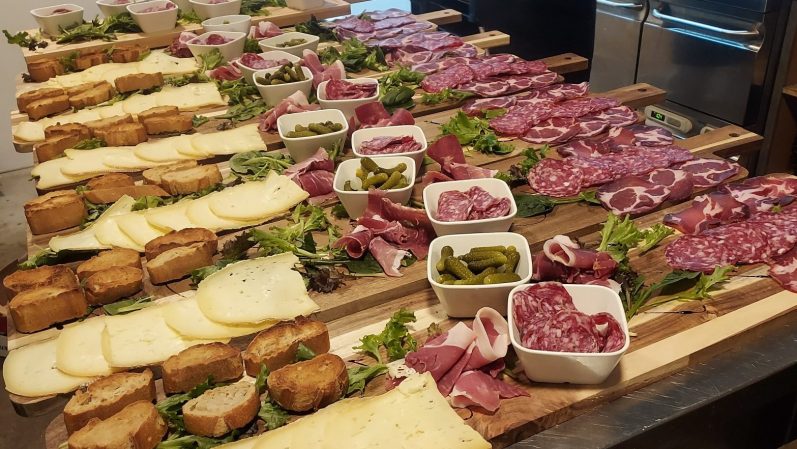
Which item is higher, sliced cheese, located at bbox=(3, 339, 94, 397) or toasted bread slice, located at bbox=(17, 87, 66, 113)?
toasted bread slice, located at bbox=(17, 87, 66, 113)

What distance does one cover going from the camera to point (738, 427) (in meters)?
1.93

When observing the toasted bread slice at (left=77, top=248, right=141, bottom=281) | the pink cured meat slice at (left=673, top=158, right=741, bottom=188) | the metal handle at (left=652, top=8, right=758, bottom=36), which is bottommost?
the pink cured meat slice at (left=673, top=158, right=741, bottom=188)

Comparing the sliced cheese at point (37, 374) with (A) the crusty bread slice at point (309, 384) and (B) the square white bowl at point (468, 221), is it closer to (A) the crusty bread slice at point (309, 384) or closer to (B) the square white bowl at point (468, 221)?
(A) the crusty bread slice at point (309, 384)

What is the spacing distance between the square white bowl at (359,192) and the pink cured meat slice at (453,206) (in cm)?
16

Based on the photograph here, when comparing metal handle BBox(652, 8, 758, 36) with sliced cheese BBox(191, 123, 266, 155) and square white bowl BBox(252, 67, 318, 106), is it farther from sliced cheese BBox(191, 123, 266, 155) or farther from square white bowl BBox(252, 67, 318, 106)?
sliced cheese BBox(191, 123, 266, 155)

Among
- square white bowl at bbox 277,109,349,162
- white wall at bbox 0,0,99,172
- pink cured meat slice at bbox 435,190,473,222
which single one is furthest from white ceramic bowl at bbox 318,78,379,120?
white wall at bbox 0,0,99,172

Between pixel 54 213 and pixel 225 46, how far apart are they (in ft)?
6.35

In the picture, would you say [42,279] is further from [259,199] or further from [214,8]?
[214,8]

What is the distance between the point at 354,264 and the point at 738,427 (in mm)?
1200

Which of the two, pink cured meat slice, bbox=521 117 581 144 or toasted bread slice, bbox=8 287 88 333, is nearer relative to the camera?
toasted bread slice, bbox=8 287 88 333

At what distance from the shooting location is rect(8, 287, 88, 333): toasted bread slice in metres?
2.11

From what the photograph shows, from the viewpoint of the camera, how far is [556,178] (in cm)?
272

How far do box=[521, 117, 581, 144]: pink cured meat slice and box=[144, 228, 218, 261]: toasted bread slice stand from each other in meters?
1.48

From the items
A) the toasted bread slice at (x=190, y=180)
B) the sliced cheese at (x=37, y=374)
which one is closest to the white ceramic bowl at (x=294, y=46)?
the toasted bread slice at (x=190, y=180)
